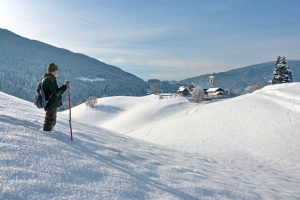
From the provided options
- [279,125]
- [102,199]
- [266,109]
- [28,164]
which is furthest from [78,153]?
[266,109]

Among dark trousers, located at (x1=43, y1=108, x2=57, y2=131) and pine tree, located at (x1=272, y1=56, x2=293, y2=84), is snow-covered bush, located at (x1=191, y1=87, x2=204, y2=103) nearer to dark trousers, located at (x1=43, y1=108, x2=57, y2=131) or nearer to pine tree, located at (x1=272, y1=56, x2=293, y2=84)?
pine tree, located at (x1=272, y1=56, x2=293, y2=84)

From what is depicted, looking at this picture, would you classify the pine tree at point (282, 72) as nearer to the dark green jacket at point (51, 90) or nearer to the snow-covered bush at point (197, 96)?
the snow-covered bush at point (197, 96)

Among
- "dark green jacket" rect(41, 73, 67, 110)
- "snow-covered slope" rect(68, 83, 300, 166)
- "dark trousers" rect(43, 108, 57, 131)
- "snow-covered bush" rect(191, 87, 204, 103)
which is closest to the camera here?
"dark green jacket" rect(41, 73, 67, 110)

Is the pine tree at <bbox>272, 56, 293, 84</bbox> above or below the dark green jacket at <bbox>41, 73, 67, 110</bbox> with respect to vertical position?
above

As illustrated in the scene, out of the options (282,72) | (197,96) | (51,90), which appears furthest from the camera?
(197,96)

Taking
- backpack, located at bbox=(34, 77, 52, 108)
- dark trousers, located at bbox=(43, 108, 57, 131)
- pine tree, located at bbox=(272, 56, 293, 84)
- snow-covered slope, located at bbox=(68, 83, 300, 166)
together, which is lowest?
snow-covered slope, located at bbox=(68, 83, 300, 166)

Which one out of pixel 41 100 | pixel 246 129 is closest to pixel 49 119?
pixel 41 100

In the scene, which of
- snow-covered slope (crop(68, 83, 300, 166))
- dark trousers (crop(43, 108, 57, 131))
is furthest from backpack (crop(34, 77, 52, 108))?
snow-covered slope (crop(68, 83, 300, 166))

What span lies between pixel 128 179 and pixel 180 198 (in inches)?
51.0

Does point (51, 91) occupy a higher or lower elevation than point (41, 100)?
higher

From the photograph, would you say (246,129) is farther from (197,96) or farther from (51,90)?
(197,96)

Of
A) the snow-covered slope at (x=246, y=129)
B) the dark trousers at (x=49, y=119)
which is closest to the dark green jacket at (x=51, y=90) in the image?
the dark trousers at (x=49, y=119)

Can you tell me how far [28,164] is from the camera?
7.79 m

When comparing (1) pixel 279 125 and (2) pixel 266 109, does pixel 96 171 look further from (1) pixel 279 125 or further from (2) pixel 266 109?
(2) pixel 266 109
